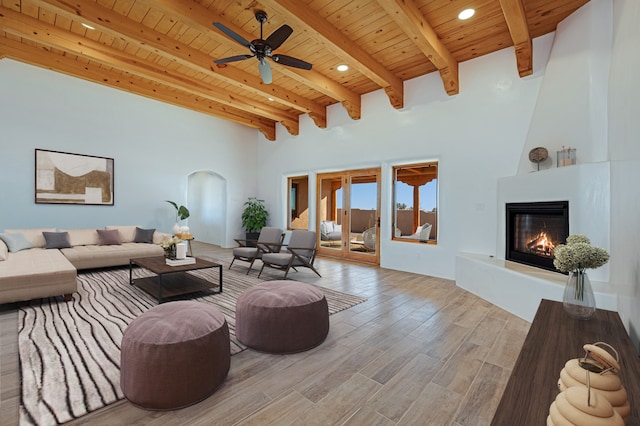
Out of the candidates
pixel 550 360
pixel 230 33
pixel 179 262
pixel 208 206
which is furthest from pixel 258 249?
pixel 208 206

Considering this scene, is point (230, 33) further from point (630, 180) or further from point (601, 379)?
point (601, 379)

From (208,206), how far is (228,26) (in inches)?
275

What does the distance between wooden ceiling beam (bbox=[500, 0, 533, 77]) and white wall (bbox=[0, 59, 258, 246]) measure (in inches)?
267

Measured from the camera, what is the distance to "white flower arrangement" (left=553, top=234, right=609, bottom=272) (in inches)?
63.5

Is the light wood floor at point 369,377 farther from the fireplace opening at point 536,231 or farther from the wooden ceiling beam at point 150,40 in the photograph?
the wooden ceiling beam at point 150,40

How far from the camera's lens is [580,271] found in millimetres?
1661

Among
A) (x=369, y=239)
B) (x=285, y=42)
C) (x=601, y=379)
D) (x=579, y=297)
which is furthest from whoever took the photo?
(x=369, y=239)

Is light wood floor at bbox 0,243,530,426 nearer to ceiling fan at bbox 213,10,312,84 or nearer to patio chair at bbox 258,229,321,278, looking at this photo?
patio chair at bbox 258,229,321,278

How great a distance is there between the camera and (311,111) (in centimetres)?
673

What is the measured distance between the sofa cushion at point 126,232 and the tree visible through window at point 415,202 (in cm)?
541

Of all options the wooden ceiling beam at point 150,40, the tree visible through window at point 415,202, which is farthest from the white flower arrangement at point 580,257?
the wooden ceiling beam at point 150,40

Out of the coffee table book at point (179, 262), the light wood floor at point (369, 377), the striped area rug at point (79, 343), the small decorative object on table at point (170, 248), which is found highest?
the small decorative object on table at point (170, 248)

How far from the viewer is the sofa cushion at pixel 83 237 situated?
5383mm

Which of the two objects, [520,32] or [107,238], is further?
[107,238]
